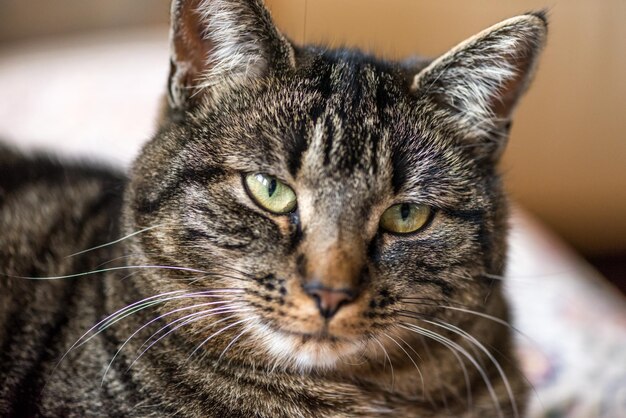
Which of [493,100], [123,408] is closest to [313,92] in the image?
[493,100]

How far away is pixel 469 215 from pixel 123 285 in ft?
1.80

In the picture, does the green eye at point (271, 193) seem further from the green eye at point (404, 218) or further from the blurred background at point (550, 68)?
the blurred background at point (550, 68)

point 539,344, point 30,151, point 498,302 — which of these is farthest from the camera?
point 539,344

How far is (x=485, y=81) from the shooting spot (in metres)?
1.13

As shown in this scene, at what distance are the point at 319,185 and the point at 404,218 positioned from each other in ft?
0.48

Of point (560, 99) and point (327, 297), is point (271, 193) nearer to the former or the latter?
point (327, 297)

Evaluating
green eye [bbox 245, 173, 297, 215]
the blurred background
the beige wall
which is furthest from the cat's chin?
the beige wall

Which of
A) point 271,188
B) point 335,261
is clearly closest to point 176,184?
point 271,188

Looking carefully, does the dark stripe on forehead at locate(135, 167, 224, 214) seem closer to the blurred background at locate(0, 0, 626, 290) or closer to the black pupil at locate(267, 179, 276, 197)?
the black pupil at locate(267, 179, 276, 197)

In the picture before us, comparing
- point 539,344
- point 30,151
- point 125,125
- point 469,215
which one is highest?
point 469,215

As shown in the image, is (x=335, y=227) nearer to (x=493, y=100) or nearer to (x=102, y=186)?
(x=493, y=100)

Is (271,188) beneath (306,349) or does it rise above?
above

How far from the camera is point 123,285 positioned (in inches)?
43.7

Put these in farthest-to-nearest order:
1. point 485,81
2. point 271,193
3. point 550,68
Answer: point 550,68 < point 485,81 < point 271,193
